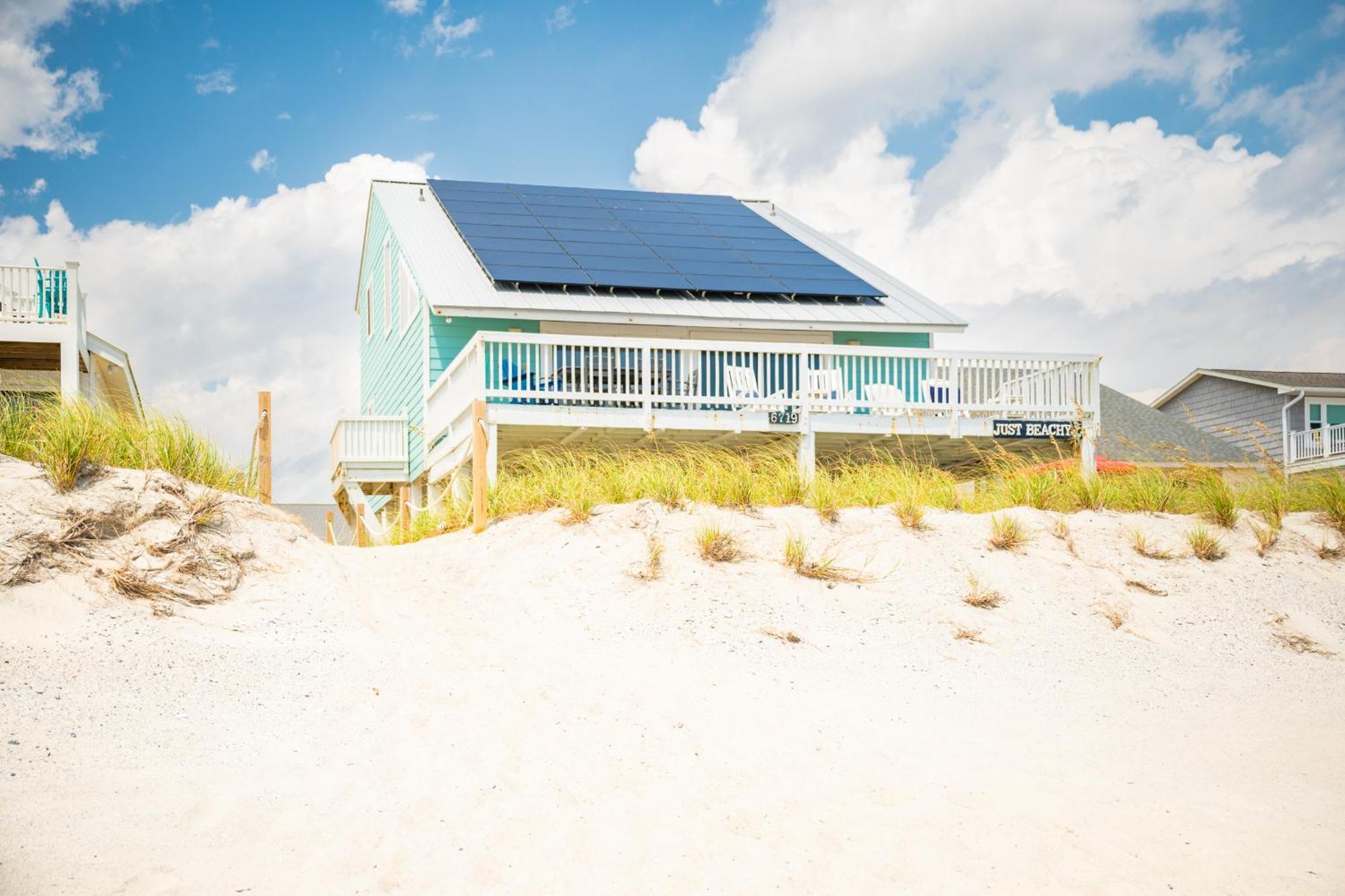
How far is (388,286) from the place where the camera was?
71.2ft

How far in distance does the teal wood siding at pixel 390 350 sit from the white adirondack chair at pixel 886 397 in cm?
689

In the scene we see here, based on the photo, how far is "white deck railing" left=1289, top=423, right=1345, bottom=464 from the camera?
27.5 meters

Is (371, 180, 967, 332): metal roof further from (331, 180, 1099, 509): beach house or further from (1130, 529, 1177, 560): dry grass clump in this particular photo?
(1130, 529, 1177, 560): dry grass clump

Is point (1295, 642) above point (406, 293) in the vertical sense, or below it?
below

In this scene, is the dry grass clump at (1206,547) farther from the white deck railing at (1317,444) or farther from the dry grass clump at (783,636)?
the white deck railing at (1317,444)

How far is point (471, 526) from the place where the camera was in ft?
39.9

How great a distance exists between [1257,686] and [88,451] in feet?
31.9

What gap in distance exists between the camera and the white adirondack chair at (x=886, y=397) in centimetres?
1551

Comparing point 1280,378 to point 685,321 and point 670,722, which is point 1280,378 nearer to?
point 685,321

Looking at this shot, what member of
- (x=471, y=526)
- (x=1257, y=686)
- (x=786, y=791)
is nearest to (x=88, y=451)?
(x=471, y=526)

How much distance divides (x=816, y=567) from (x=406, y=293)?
11.8 meters

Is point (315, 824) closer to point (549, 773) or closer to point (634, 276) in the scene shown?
point (549, 773)

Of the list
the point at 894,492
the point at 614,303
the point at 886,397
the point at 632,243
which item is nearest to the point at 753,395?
the point at 886,397

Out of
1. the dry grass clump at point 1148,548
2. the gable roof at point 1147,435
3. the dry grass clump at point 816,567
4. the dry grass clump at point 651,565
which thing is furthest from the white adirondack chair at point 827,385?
the gable roof at point 1147,435
